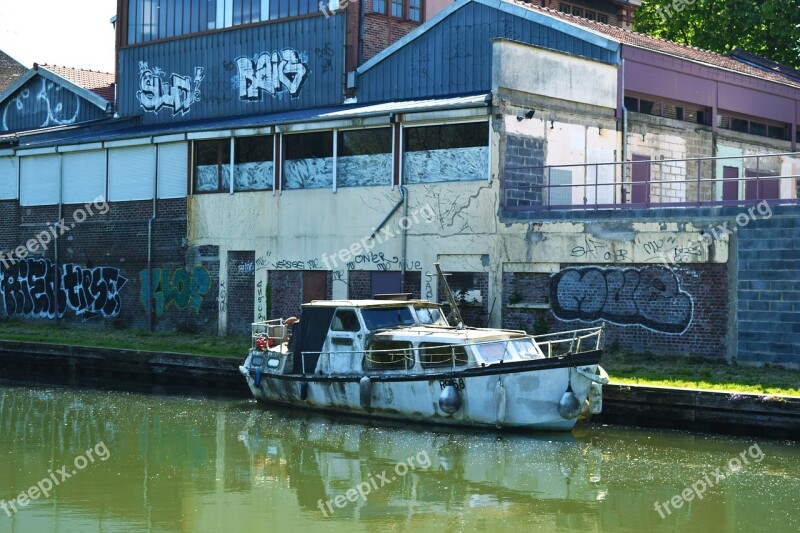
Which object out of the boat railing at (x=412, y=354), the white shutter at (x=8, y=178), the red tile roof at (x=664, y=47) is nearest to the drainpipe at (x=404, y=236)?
the boat railing at (x=412, y=354)

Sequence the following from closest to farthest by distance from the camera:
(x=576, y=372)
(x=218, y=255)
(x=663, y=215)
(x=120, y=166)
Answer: (x=576, y=372) → (x=663, y=215) → (x=218, y=255) → (x=120, y=166)

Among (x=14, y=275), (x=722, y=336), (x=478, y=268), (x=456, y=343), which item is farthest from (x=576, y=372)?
(x=14, y=275)

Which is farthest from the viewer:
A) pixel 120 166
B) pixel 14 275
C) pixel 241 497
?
pixel 14 275

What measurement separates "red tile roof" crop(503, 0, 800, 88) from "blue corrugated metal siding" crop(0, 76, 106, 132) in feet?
49.8

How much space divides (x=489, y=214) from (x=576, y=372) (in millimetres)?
7206

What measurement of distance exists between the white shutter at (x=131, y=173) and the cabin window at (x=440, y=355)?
1446 centimetres

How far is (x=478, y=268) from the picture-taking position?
82.9 ft

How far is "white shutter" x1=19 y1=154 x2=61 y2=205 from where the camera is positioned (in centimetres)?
3409

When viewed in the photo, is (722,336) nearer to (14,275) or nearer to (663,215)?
(663,215)

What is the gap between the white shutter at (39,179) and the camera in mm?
34094

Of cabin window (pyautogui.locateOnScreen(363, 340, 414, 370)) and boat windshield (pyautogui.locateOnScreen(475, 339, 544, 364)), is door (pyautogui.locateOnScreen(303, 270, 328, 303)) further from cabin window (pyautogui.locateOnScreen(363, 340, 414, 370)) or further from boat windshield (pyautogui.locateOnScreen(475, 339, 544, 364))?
boat windshield (pyautogui.locateOnScreen(475, 339, 544, 364))

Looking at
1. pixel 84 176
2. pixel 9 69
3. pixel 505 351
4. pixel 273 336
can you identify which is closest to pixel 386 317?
pixel 505 351

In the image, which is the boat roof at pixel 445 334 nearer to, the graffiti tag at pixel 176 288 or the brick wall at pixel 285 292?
the brick wall at pixel 285 292

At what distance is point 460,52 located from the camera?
26969 millimetres
